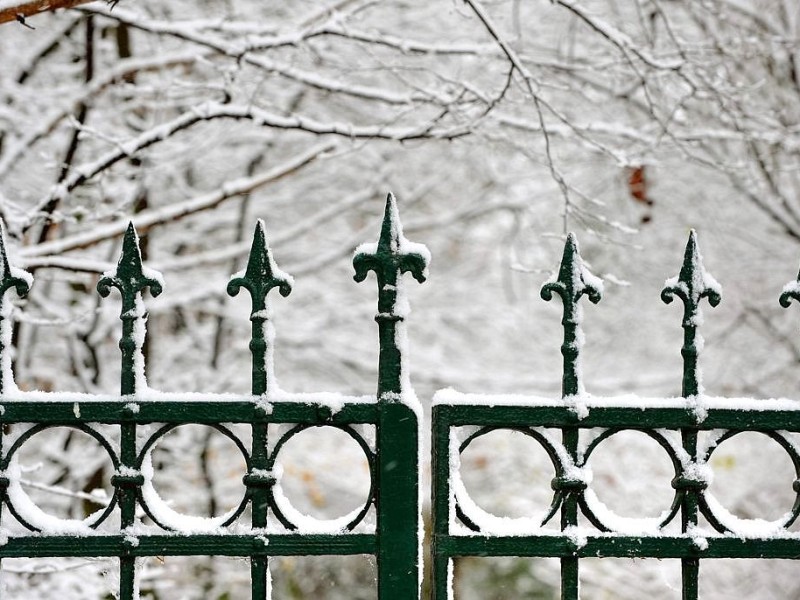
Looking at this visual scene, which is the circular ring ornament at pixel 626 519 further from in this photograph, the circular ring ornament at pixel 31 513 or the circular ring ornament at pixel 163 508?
the circular ring ornament at pixel 31 513

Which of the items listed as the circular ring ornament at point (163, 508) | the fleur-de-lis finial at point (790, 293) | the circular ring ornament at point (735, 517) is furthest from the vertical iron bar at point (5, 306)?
the fleur-de-lis finial at point (790, 293)

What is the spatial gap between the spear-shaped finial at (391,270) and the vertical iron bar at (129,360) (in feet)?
1.56

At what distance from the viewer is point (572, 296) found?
167 centimetres

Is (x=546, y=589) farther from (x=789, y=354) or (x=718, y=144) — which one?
(x=718, y=144)

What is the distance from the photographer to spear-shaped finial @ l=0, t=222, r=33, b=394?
5.45ft

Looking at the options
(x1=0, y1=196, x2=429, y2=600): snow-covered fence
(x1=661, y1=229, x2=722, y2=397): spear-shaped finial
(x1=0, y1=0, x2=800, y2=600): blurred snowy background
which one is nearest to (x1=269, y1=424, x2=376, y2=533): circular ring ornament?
(x1=0, y1=196, x2=429, y2=600): snow-covered fence

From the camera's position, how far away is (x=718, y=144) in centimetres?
553

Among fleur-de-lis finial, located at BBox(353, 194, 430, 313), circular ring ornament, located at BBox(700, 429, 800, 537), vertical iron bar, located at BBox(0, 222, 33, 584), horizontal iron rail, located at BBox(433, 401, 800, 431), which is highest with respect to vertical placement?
fleur-de-lis finial, located at BBox(353, 194, 430, 313)

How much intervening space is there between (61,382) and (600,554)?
13.5 ft

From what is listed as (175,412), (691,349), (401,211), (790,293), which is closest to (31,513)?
(175,412)

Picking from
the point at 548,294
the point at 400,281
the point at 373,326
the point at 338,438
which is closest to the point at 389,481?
the point at 400,281

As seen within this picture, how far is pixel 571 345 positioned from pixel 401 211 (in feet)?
14.5

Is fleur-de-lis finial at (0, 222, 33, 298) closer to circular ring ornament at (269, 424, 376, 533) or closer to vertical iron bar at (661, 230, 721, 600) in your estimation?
circular ring ornament at (269, 424, 376, 533)

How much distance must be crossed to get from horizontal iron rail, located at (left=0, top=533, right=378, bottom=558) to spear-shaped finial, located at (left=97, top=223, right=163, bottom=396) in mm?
321
